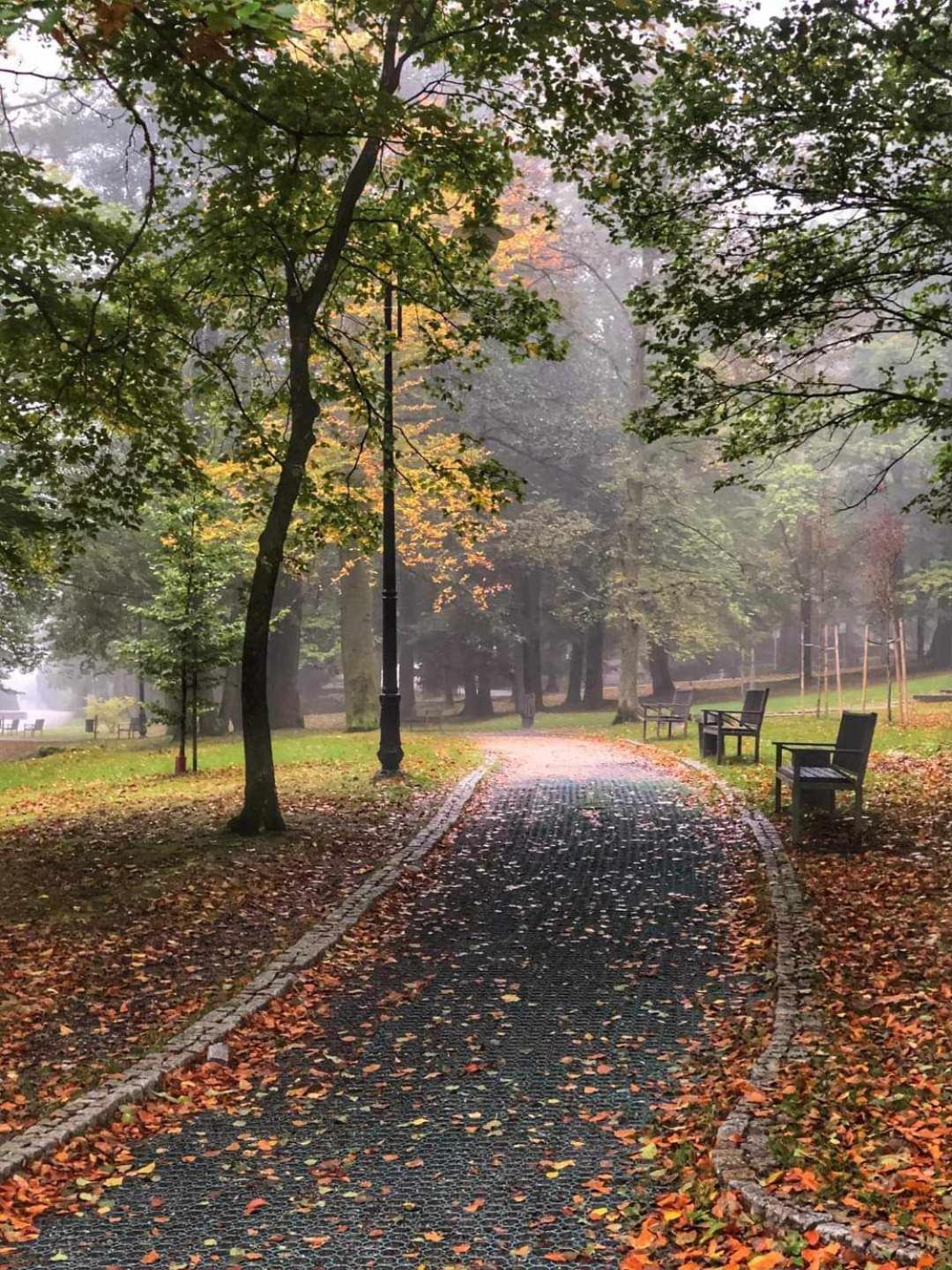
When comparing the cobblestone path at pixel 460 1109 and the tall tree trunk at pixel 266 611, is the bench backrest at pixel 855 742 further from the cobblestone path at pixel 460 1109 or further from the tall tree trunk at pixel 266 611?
the tall tree trunk at pixel 266 611

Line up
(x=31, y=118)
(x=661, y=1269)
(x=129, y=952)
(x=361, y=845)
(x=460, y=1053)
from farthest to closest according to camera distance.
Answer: (x=31, y=118) → (x=361, y=845) → (x=129, y=952) → (x=460, y=1053) → (x=661, y=1269)

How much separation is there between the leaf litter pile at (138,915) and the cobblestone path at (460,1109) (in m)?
0.90

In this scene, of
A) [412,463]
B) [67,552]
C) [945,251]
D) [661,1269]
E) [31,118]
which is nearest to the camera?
[661,1269]

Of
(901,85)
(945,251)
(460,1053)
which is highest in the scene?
(901,85)

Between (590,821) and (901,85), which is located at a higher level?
(901,85)

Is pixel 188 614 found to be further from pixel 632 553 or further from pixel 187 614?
pixel 632 553

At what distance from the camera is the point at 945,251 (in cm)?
930

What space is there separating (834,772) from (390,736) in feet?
21.0

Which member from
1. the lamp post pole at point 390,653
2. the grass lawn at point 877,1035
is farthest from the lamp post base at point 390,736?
the grass lawn at point 877,1035

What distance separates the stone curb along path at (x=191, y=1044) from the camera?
4.24 m

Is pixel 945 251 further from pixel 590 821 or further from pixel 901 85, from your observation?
pixel 590 821

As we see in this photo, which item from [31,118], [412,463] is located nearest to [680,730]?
[412,463]

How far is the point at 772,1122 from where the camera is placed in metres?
4.12

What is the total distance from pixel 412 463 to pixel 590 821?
1312cm
